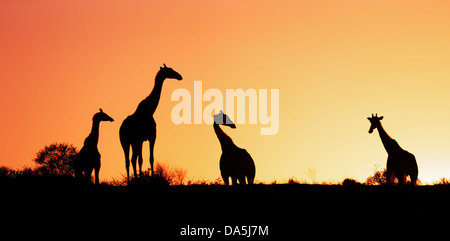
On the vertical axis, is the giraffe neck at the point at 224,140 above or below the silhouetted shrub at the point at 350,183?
above

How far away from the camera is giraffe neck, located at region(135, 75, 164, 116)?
22.6 meters

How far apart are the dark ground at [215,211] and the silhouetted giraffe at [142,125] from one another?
3.02 m

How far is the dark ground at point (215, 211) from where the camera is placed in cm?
1548

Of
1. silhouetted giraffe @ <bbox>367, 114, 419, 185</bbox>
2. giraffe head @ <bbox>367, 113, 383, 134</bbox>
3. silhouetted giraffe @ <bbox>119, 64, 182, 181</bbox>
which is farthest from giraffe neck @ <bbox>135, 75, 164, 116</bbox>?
giraffe head @ <bbox>367, 113, 383, 134</bbox>

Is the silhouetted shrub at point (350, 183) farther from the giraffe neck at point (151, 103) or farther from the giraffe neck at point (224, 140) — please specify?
the giraffe neck at point (151, 103)

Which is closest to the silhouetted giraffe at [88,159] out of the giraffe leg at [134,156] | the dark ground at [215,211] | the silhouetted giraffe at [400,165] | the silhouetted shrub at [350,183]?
the giraffe leg at [134,156]

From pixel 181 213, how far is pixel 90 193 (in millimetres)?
3228

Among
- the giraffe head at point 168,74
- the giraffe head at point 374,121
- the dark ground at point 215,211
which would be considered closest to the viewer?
the dark ground at point 215,211

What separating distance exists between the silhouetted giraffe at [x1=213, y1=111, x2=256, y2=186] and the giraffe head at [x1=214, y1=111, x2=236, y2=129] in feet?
0.98

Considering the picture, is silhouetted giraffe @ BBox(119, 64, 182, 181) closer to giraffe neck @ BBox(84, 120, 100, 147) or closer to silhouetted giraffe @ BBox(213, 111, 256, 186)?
giraffe neck @ BBox(84, 120, 100, 147)

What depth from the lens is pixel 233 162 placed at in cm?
2244
